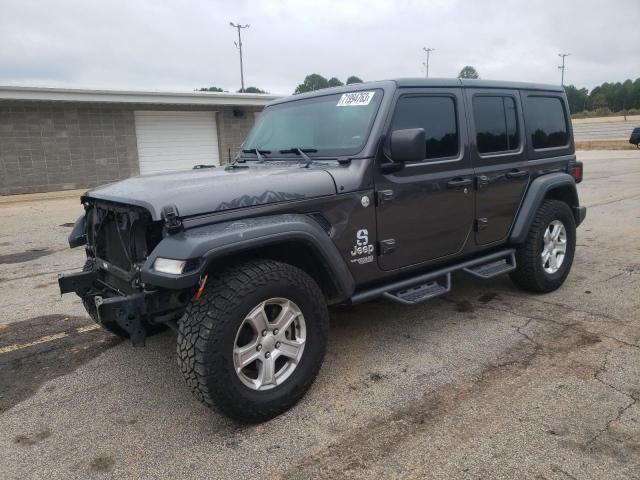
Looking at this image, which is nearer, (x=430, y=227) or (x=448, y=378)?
(x=448, y=378)

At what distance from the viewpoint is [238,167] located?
4.11 m

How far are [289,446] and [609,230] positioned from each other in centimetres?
708

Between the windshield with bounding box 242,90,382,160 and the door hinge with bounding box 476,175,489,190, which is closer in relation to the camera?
the windshield with bounding box 242,90,382,160

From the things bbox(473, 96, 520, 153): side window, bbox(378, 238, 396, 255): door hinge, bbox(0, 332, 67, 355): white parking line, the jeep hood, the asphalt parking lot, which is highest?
bbox(473, 96, 520, 153): side window

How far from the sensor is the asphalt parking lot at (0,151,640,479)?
2.60m

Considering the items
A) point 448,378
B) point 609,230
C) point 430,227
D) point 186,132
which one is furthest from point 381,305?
point 186,132

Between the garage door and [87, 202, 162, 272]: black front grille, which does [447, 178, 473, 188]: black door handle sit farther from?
the garage door

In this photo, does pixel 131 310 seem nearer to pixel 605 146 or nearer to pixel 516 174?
pixel 516 174

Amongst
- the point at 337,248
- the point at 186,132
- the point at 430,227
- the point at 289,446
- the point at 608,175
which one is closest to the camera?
the point at 289,446

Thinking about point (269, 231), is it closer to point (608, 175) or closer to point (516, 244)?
point (516, 244)

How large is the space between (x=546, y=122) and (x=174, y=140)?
636 inches

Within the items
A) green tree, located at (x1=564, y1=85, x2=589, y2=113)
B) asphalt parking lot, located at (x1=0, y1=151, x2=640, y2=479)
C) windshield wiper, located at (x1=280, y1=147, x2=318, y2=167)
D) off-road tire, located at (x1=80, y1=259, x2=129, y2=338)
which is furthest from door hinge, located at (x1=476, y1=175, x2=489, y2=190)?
green tree, located at (x1=564, y1=85, x2=589, y2=113)

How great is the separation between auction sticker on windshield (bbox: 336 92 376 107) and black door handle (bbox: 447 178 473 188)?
90 cm

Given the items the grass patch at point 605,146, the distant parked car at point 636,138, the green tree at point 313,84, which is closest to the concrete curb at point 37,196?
the green tree at point 313,84
